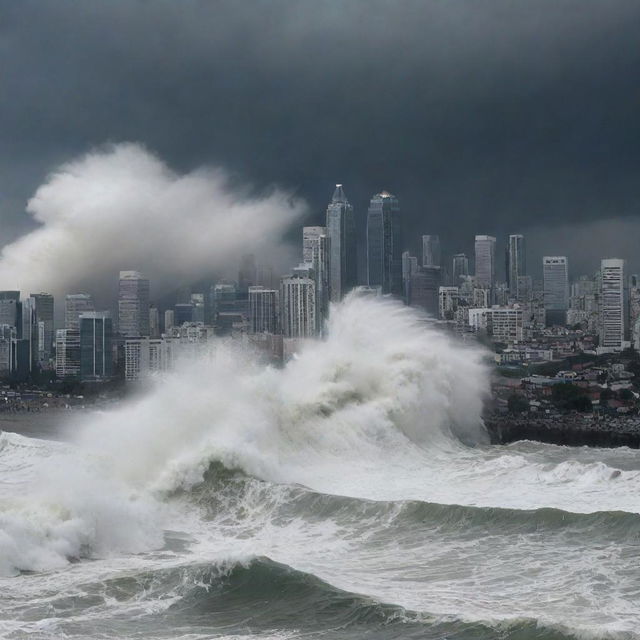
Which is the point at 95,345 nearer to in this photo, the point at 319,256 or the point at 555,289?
the point at 319,256

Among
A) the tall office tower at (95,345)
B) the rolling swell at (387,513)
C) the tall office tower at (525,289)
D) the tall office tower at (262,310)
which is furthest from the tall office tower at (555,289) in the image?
the rolling swell at (387,513)

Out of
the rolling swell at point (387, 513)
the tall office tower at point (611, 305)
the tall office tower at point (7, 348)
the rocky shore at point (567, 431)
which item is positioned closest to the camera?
the rolling swell at point (387, 513)

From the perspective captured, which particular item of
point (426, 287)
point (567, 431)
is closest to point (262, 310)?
point (426, 287)

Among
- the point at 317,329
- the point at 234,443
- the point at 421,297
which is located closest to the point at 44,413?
the point at 317,329

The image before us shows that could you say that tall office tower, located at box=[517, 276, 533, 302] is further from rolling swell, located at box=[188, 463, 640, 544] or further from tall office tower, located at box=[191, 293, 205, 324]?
rolling swell, located at box=[188, 463, 640, 544]

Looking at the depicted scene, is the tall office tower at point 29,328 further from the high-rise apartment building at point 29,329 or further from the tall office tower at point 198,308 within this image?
the tall office tower at point 198,308

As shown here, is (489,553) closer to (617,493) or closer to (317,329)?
(617,493)
